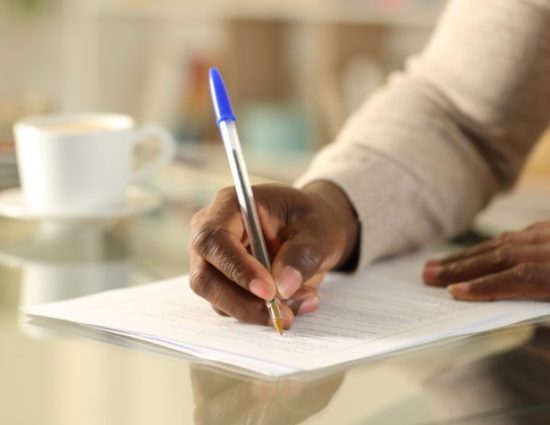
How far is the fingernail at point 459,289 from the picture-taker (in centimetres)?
67

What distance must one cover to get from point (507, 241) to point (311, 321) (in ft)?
0.64

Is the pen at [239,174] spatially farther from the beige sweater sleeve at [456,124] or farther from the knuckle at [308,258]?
the beige sweater sleeve at [456,124]

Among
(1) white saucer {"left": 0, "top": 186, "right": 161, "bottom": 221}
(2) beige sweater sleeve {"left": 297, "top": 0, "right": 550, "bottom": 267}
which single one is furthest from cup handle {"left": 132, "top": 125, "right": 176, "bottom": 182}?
(2) beige sweater sleeve {"left": 297, "top": 0, "right": 550, "bottom": 267}

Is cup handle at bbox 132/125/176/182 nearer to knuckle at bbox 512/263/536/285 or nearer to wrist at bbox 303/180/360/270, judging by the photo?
wrist at bbox 303/180/360/270

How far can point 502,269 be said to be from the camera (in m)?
0.70

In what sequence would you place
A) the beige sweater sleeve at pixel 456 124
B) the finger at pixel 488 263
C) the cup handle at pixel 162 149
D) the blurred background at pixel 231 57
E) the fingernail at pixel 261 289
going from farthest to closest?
the blurred background at pixel 231 57
the cup handle at pixel 162 149
the beige sweater sleeve at pixel 456 124
the finger at pixel 488 263
the fingernail at pixel 261 289

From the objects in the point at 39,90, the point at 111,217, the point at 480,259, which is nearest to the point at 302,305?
the point at 480,259

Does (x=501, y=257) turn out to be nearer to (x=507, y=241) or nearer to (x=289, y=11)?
(x=507, y=241)

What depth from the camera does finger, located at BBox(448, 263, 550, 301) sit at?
0.66 meters

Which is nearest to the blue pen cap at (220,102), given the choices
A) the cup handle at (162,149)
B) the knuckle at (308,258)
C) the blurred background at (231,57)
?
the knuckle at (308,258)

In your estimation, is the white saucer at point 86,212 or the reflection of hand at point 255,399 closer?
the reflection of hand at point 255,399

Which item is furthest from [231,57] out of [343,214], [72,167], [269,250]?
[269,250]

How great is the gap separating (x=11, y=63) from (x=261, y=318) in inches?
125

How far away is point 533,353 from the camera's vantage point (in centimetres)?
57
